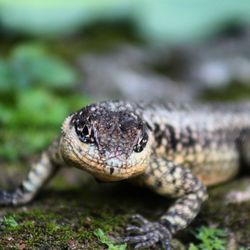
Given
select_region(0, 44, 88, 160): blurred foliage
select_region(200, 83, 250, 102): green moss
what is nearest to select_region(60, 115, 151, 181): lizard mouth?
select_region(0, 44, 88, 160): blurred foliage

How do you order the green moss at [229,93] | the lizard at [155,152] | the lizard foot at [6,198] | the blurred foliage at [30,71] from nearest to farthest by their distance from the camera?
the lizard at [155,152]
the lizard foot at [6,198]
the blurred foliage at [30,71]
the green moss at [229,93]

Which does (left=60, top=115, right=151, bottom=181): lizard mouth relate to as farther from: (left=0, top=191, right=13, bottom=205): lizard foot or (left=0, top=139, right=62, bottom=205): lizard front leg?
(left=0, top=191, right=13, bottom=205): lizard foot

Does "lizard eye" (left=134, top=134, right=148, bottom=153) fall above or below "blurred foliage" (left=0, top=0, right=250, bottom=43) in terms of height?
below

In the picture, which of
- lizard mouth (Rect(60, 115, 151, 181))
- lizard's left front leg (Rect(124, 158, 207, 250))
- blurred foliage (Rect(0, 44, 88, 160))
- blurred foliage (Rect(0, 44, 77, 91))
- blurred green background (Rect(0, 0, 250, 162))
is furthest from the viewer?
blurred foliage (Rect(0, 44, 77, 91))

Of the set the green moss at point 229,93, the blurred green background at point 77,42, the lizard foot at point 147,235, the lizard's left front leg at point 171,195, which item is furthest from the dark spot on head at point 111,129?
the green moss at point 229,93

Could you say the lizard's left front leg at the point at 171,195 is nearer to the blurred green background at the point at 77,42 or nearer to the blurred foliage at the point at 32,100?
the blurred foliage at the point at 32,100

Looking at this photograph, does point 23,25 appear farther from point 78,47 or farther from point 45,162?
point 45,162

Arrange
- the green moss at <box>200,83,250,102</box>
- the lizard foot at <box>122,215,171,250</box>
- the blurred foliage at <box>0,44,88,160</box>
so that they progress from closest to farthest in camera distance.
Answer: the lizard foot at <box>122,215,171,250</box>
the blurred foliage at <box>0,44,88,160</box>
the green moss at <box>200,83,250,102</box>
